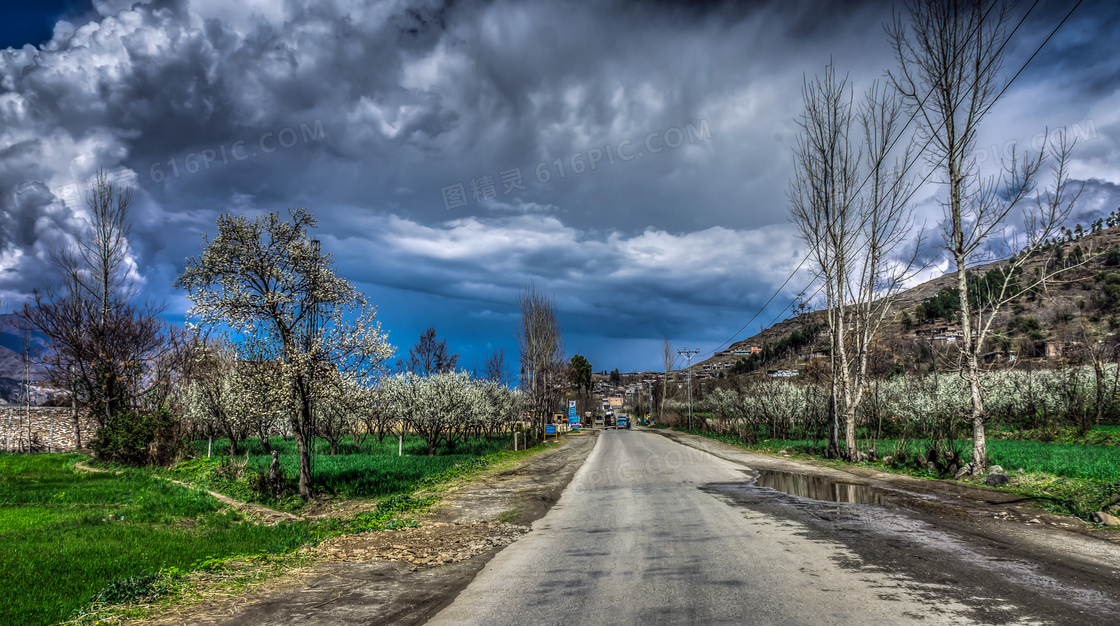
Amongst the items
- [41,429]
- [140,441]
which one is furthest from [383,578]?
[41,429]

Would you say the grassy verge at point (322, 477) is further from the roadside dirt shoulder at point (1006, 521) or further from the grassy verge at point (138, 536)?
the roadside dirt shoulder at point (1006, 521)

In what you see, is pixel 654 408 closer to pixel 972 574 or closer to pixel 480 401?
pixel 480 401

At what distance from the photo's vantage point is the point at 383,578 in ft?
20.7

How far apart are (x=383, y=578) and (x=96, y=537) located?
6.22 metres

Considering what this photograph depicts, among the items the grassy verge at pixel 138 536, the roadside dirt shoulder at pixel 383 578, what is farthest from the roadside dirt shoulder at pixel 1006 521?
the grassy verge at pixel 138 536

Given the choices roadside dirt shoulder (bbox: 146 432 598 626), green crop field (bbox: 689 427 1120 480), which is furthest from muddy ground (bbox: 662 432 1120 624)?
roadside dirt shoulder (bbox: 146 432 598 626)

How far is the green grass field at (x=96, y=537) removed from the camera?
19.6ft

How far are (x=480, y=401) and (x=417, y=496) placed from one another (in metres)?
18.3

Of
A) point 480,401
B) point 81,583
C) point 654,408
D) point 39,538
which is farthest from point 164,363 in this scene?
point 654,408

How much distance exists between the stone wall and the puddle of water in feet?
114

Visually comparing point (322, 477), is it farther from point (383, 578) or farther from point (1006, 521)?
point (1006, 521)

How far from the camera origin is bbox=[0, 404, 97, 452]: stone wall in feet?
100

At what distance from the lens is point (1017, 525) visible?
8516mm

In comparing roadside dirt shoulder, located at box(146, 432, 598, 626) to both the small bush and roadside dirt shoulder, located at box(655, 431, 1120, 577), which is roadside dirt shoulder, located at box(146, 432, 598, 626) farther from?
A: the small bush
